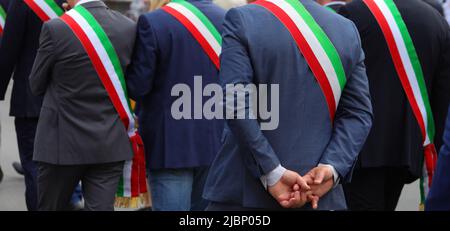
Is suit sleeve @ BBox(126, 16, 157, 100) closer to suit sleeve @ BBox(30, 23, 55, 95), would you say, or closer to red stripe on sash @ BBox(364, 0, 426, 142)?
suit sleeve @ BBox(30, 23, 55, 95)

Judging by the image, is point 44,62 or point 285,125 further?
point 44,62

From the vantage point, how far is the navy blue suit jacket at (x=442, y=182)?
3.10m

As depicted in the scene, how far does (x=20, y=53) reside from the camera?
6.12 metres

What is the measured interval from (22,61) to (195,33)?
53.9 inches

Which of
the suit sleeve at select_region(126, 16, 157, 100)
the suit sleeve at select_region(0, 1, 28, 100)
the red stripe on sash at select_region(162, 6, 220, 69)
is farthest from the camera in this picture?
the suit sleeve at select_region(0, 1, 28, 100)

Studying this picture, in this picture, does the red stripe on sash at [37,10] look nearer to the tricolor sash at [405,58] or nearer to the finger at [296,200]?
the tricolor sash at [405,58]

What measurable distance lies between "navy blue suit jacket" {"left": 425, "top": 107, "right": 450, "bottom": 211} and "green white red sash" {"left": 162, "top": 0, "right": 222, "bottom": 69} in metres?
2.41

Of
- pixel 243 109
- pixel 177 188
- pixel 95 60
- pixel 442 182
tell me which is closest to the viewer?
pixel 442 182

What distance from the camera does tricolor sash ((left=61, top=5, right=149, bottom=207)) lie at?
5.10 metres

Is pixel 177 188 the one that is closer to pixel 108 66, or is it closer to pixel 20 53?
pixel 108 66

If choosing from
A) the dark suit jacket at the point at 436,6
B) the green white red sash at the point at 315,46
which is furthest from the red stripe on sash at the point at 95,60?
the dark suit jacket at the point at 436,6

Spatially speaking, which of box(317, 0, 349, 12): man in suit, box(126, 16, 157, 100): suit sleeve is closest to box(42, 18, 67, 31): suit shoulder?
box(126, 16, 157, 100): suit sleeve
